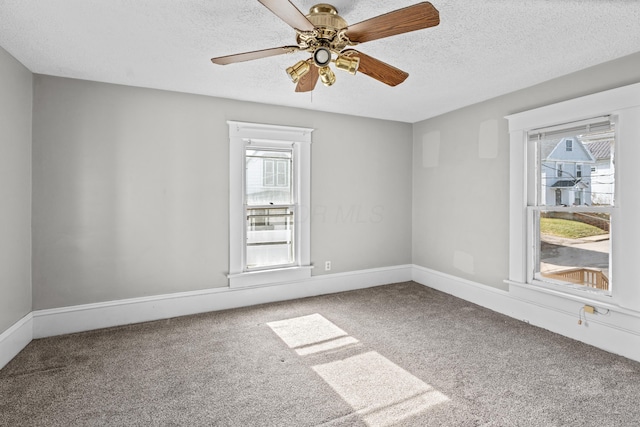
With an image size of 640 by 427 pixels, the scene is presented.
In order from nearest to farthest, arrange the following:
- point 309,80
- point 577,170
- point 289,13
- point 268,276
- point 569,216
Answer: point 289,13, point 309,80, point 577,170, point 569,216, point 268,276

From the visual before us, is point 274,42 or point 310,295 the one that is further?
point 310,295

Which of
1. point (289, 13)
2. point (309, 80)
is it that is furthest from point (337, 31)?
point (309, 80)

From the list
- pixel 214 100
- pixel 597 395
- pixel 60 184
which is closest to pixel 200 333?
pixel 60 184

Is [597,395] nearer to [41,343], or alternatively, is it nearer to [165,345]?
Answer: [165,345]

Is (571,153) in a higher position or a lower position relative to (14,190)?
higher

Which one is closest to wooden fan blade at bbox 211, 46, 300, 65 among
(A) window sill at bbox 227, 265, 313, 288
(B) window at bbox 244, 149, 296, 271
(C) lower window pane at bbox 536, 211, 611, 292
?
(B) window at bbox 244, 149, 296, 271

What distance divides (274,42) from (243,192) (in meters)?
1.82

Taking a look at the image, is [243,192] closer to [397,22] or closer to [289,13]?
[289,13]

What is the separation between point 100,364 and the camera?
2490 millimetres

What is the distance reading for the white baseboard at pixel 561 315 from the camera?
2.58 meters

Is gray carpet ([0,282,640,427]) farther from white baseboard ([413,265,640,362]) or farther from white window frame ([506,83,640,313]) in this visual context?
white window frame ([506,83,640,313])

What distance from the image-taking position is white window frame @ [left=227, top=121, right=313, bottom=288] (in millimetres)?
3717

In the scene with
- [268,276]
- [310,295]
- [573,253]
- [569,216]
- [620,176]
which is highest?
[620,176]

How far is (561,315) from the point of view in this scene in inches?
119
